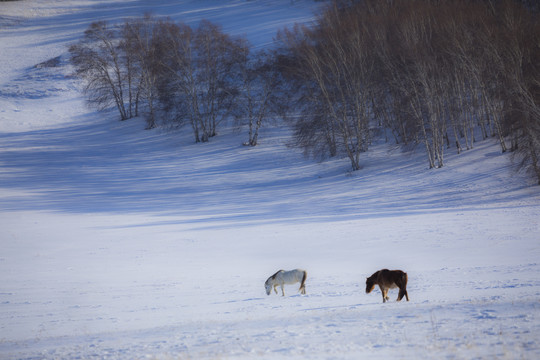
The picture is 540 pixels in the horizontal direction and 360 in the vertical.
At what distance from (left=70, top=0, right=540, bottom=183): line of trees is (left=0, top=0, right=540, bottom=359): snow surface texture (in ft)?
9.49

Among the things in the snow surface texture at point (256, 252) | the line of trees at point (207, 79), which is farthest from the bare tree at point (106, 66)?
the snow surface texture at point (256, 252)

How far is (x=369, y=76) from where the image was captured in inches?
1361

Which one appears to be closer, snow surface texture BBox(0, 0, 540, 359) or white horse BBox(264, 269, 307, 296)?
snow surface texture BBox(0, 0, 540, 359)

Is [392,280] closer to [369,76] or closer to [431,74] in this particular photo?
[431,74]

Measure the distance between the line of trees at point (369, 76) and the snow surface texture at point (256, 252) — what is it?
289cm

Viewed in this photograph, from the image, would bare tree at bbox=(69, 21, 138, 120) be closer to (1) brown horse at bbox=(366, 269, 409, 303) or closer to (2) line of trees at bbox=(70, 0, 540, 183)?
(2) line of trees at bbox=(70, 0, 540, 183)

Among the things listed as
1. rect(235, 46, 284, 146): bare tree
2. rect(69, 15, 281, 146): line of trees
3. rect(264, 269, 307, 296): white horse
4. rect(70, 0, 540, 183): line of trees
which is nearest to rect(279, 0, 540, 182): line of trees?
rect(70, 0, 540, 183): line of trees

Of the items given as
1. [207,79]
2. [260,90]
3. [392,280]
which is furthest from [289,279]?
[207,79]

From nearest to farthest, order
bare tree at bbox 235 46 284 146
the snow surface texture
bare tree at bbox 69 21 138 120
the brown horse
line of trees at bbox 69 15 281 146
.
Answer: the snow surface texture
the brown horse
bare tree at bbox 235 46 284 146
line of trees at bbox 69 15 281 146
bare tree at bbox 69 21 138 120

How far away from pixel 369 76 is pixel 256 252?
75.1 feet

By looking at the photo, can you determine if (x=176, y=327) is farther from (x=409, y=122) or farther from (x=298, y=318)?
(x=409, y=122)

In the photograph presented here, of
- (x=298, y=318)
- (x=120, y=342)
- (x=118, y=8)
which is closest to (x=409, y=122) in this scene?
(x=298, y=318)

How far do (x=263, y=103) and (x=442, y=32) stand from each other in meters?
18.1

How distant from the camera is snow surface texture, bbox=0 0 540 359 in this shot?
24.0 ft
